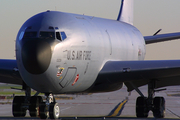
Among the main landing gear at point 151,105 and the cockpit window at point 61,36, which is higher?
the cockpit window at point 61,36

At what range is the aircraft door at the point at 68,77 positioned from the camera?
55.2ft

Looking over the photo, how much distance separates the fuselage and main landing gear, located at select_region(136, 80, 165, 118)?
3344 mm

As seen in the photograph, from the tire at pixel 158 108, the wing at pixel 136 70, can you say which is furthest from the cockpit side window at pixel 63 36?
the tire at pixel 158 108

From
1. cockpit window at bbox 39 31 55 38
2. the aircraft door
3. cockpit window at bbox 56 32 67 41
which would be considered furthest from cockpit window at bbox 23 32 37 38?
the aircraft door

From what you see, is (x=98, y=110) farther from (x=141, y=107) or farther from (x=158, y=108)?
(x=158, y=108)

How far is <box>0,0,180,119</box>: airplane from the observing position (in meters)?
15.9

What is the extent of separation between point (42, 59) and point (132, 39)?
35.7 ft

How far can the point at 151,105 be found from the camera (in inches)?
881

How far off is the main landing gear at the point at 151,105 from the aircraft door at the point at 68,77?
21.5ft

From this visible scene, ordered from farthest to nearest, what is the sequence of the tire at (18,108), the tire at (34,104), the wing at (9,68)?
the tire at (18,108) → the tire at (34,104) → the wing at (9,68)

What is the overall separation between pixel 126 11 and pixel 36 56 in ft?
64.8

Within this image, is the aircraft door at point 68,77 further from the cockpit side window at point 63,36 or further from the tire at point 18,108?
the tire at point 18,108

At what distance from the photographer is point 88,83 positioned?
62.6ft

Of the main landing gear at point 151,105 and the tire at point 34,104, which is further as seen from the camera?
the main landing gear at point 151,105
